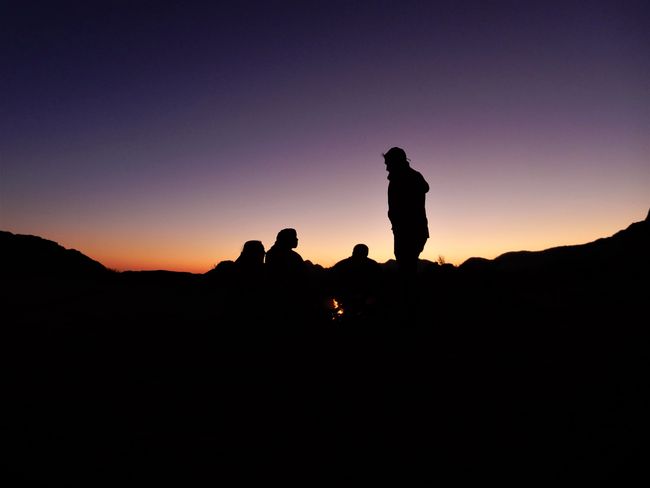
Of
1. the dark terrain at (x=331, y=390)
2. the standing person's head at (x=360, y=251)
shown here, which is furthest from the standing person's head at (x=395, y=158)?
the standing person's head at (x=360, y=251)

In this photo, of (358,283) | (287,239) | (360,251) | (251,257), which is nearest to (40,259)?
(251,257)

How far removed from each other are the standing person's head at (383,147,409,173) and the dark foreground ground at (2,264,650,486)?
3.04 meters

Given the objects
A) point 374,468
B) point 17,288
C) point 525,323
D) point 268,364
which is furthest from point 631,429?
point 17,288

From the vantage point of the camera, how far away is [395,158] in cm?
805

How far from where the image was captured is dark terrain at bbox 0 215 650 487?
120 inches

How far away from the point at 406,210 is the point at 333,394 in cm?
472

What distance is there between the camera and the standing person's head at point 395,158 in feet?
26.3

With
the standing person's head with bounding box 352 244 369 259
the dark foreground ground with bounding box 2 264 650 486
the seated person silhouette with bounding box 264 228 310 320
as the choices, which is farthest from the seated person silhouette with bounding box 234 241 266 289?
the standing person's head with bounding box 352 244 369 259

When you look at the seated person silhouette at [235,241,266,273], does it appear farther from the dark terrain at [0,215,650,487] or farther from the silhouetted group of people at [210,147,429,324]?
the dark terrain at [0,215,650,487]

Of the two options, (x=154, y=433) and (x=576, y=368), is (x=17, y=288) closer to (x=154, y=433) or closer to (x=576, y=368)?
(x=154, y=433)

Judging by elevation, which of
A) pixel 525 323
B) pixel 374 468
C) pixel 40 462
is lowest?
pixel 374 468

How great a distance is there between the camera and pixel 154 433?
350 cm

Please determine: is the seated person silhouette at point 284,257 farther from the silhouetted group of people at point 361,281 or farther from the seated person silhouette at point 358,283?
the seated person silhouette at point 358,283

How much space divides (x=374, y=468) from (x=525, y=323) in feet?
15.5
